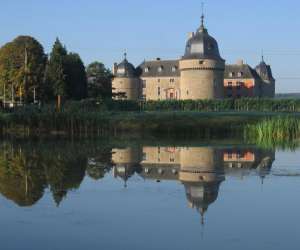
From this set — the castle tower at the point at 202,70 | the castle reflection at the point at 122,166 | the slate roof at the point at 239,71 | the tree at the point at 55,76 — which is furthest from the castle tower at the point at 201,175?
the slate roof at the point at 239,71

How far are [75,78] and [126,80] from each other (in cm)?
2974

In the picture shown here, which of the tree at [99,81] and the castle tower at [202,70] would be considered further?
the castle tower at [202,70]

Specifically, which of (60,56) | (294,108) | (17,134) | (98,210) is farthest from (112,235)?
(294,108)

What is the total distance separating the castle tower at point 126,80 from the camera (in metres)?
71.7

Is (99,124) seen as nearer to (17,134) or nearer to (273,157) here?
(17,134)

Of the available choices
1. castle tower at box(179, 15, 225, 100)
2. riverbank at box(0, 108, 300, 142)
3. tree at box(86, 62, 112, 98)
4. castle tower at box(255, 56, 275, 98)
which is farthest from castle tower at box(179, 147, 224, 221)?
castle tower at box(255, 56, 275, 98)

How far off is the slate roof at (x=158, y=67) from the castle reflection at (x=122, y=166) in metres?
52.8

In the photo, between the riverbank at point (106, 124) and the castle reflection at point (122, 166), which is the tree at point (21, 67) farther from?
the castle reflection at point (122, 166)

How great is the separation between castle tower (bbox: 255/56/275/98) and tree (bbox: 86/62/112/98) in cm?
2805

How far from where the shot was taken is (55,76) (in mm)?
39781

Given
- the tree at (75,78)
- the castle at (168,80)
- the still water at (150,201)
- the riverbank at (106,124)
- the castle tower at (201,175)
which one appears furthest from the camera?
the castle at (168,80)

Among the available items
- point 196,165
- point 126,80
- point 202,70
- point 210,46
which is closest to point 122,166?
point 196,165

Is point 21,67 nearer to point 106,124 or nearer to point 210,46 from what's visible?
point 106,124

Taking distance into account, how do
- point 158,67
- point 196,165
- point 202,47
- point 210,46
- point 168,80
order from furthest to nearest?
point 158,67 → point 168,80 → point 210,46 → point 202,47 → point 196,165
